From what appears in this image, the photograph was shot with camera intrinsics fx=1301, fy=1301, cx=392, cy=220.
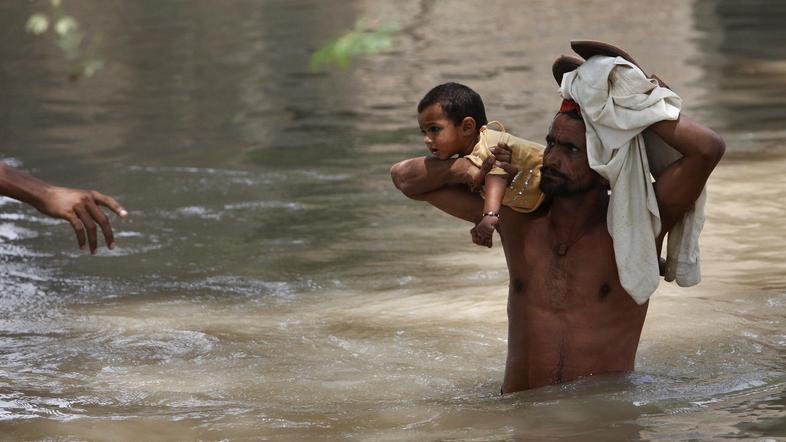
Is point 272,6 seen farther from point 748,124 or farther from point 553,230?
point 553,230

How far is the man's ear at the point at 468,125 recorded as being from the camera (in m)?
4.71

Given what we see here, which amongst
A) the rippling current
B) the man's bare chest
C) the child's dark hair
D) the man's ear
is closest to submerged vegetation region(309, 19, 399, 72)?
the child's dark hair

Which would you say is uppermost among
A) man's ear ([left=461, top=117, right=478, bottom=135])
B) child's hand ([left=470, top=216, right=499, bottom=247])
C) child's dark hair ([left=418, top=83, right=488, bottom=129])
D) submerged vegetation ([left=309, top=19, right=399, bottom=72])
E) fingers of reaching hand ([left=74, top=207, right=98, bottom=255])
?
submerged vegetation ([left=309, top=19, right=399, bottom=72])

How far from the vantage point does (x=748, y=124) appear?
11852 mm

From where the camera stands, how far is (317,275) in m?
7.75

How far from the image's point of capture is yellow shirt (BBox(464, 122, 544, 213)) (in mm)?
4660

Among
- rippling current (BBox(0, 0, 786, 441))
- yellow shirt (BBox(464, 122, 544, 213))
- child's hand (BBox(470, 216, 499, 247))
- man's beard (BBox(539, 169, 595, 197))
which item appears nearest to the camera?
child's hand (BBox(470, 216, 499, 247))

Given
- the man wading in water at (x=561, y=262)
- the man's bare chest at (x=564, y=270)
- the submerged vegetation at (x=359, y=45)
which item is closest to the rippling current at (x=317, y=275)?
the man wading in water at (x=561, y=262)

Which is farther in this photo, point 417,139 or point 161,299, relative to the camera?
point 417,139

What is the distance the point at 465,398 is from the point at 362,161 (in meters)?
6.01

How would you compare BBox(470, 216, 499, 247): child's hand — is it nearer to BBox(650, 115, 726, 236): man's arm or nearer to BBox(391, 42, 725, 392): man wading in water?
BBox(391, 42, 725, 392): man wading in water

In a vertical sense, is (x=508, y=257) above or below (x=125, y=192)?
above

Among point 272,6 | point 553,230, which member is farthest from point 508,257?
point 272,6

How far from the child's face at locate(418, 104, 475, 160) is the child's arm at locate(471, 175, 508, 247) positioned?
25cm
